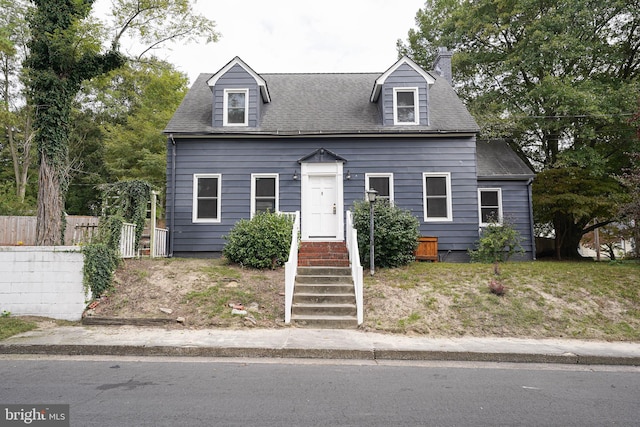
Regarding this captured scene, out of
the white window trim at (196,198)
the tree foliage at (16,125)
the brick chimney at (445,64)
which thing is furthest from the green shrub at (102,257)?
the tree foliage at (16,125)

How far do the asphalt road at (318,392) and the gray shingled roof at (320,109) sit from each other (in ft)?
30.7

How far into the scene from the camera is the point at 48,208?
396 inches

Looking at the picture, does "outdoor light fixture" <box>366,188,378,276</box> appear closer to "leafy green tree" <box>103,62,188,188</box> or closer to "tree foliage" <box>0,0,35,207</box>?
"leafy green tree" <box>103,62,188,188</box>

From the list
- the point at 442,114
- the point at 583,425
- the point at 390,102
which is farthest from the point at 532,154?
the point at 583,425

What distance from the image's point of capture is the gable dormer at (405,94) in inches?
569

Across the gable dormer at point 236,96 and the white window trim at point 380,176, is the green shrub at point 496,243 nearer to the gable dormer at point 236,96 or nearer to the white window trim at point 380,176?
the white window trim at point 380,176

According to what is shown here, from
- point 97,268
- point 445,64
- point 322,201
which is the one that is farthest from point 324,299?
point 445,64

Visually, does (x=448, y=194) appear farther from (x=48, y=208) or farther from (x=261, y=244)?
(x=48, y=208)

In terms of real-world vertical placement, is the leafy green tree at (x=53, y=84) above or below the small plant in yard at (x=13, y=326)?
above

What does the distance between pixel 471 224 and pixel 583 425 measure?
10.5 metres

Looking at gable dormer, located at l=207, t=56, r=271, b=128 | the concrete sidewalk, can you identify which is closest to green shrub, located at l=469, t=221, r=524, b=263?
the concrete sidewalk

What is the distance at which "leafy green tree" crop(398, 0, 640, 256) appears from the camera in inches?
616

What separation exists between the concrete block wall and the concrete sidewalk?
109 centimetres

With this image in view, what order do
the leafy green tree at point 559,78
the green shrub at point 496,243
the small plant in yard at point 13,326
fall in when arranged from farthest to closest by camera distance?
1. the leafy green tree at point 559,78
2. the green shrub at point 496,243
3. the small plant in yard at point 13,326
